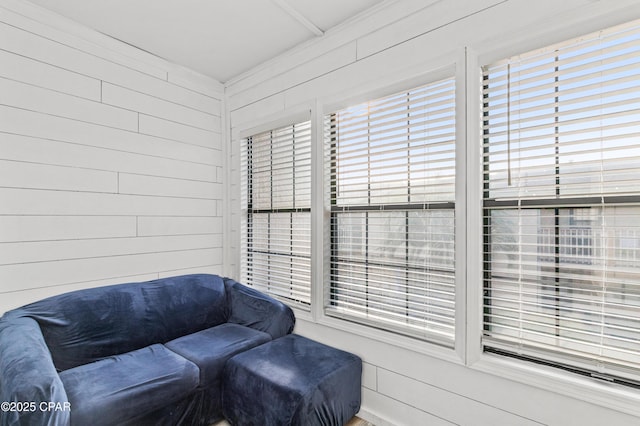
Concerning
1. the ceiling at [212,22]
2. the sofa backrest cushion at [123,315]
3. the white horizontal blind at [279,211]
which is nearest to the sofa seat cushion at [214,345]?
the sofa backrest cushion at [123,315]

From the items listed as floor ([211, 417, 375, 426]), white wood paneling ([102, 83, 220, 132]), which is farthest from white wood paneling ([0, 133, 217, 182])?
floor ([211, 417, 375, 426])

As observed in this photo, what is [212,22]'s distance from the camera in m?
2.29

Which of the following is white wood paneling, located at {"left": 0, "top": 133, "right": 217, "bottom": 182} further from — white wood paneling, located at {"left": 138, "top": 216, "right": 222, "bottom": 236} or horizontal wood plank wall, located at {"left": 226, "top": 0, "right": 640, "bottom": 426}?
horizontal wood plank wall, located at {"left": 226, "top": 0, "right": 640, "bottom": 426}

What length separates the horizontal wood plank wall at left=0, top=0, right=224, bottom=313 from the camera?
6.91 feet

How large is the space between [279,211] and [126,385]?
166 cm

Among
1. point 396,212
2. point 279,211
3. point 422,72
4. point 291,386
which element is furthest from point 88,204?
point 422,72

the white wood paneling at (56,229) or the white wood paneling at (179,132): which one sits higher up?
the white wood paneling at (179,132)

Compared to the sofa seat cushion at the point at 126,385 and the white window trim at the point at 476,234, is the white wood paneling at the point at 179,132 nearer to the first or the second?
the sofa seat cushion at the point at 126,385

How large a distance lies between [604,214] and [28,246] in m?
3.32

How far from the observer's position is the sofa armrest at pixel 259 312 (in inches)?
98.9

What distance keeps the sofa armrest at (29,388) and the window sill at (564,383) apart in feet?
6.38

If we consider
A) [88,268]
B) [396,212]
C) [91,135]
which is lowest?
[88,268]

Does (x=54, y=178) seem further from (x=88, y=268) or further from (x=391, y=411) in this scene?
(x=391, y=411)

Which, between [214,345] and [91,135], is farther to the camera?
[91,135]
